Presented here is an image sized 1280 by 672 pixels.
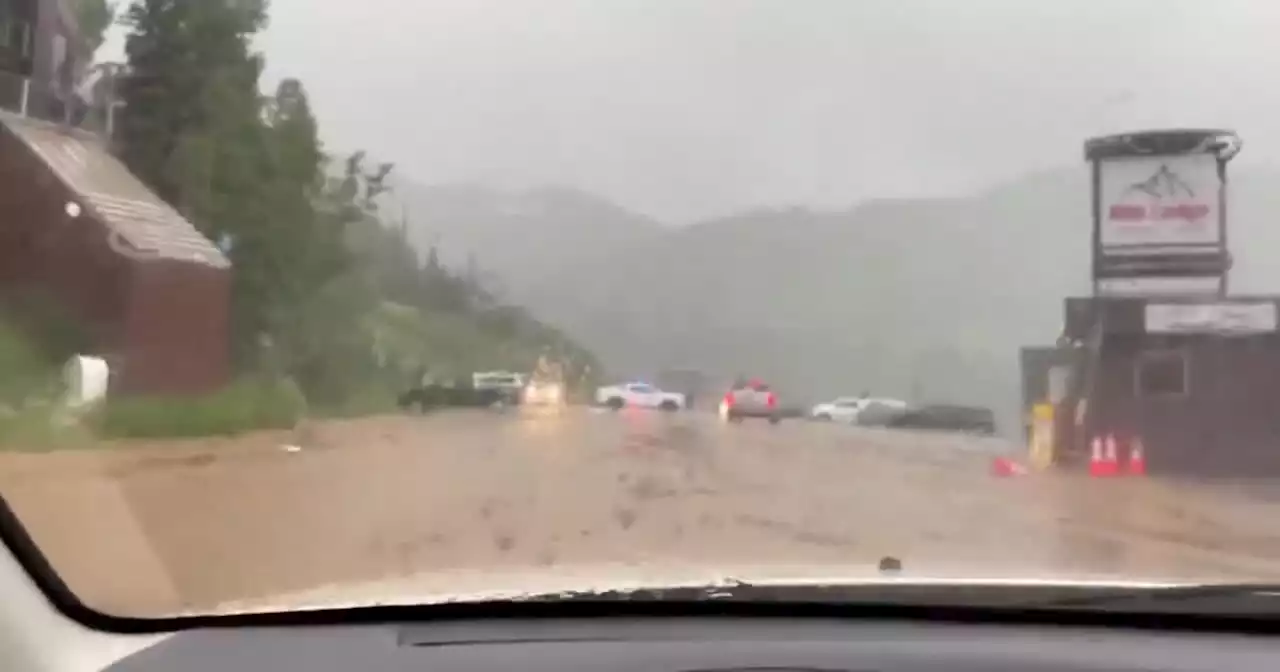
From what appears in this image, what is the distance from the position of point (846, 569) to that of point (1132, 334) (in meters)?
3.21

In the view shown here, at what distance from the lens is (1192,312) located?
5629mm

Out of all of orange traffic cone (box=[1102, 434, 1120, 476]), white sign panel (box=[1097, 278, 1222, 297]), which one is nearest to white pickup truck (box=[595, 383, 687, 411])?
orange traffic cone (box=[1102, 434, 1120, 476])

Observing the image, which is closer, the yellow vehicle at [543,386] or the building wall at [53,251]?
the building wall at [53,251]

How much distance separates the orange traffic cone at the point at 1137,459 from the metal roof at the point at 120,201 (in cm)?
378

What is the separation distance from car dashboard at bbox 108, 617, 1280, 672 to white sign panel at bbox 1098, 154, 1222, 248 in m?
3.22

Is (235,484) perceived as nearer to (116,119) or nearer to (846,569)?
(116,119)

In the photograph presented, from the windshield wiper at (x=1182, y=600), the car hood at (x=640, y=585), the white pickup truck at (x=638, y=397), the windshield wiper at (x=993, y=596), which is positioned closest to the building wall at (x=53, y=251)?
the white pickup truck at (x=638, y=397)

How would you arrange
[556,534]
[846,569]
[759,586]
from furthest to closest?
[556,534] < [846,569] < [759,586]

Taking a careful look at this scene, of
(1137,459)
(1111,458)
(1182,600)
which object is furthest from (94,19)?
(1137,459)

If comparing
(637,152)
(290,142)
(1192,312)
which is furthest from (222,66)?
(1192,312)

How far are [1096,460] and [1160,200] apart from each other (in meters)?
1.49

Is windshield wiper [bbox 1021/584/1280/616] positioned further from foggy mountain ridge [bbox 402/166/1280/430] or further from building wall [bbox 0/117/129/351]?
building wall [bbox 0/117/129/351]

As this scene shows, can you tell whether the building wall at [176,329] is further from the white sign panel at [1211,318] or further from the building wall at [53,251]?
the white sign panel at [1211,318]

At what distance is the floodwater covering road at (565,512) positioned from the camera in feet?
10.2
